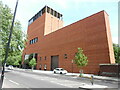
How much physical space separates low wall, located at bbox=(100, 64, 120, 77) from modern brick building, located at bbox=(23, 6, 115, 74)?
2.00 metres

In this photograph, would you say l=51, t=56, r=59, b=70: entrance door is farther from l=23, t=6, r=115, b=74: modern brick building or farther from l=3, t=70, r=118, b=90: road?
l=3, t=70, r=118, b=90: road

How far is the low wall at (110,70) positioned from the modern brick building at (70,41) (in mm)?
2003

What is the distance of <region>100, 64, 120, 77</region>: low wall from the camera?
79.2 ft

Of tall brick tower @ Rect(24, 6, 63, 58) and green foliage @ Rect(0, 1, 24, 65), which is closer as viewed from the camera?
green foliage @ Rect(0, 1, 24, 65)

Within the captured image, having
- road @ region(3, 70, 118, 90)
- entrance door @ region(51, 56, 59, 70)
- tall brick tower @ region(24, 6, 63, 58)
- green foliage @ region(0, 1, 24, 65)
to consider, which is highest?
tall brick tower @ region(24, 6, 63, 58)

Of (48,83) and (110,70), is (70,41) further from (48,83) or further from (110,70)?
(48,83)

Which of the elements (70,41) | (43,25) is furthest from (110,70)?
(43,25)

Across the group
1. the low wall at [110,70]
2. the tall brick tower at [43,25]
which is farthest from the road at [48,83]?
the tall brick tower at [43,25]

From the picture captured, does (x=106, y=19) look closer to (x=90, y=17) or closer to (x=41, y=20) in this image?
(x=90, y=17)

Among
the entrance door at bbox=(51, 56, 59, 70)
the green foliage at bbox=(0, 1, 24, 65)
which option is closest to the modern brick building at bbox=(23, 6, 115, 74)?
the entrance door at bbox=(51, 56, 59, 70)

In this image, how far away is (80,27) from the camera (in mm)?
37250

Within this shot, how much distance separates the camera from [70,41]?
131 ft

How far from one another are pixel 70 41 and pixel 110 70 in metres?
17.3

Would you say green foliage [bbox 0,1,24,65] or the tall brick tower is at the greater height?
the tall brick tower
